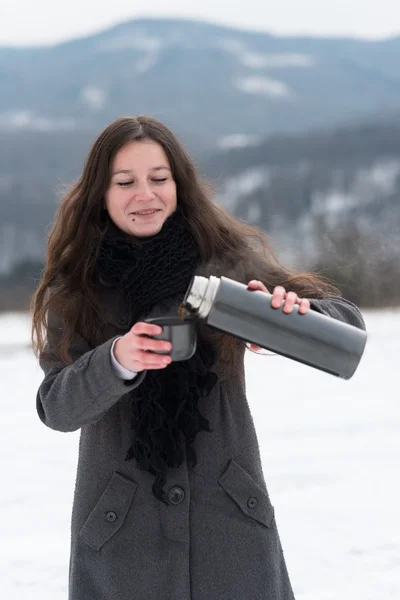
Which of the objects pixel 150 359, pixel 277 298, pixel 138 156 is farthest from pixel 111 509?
pixel 138 156

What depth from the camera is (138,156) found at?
1559 millimetres

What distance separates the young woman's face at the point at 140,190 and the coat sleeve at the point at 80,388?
275 millimetres

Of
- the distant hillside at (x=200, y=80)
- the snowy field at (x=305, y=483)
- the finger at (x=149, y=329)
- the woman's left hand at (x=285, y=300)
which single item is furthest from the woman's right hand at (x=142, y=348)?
the distant hillside at (x=200, y=80)

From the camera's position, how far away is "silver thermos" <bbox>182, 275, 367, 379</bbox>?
1212 millimetres

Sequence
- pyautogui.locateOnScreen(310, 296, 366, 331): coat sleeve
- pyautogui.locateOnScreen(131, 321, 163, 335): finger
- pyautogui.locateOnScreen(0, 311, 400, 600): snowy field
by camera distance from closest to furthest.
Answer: pyautogui.locateOnScreen(131, 321, 163, 335): finger
pyautogui.locateOnScreen(310, 296, 366, 331): coat sleeve
pyautogui.locateOnScreen(0, 311, 400, 600): snowy field

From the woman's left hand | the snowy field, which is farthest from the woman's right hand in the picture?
the snowy field

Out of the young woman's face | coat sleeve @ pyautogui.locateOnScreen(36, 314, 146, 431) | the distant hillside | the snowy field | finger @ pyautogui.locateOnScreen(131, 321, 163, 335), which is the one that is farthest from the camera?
the distant hillside

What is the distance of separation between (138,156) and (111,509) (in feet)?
2.33

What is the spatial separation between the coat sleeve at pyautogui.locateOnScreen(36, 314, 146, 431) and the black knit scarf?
12cm

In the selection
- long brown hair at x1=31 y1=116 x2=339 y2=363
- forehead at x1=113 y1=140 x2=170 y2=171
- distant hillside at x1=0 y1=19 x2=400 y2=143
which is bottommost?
long brown hair at x1=31 y1=116 x2=339 y2=363

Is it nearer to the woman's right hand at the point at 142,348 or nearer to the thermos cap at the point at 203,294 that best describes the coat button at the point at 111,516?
the woman's right hand at the point at 142,348

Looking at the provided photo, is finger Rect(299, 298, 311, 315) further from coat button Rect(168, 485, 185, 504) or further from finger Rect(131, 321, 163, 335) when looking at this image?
coat button Rect(168, 485, 185, 504)

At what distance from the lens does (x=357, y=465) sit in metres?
4.13

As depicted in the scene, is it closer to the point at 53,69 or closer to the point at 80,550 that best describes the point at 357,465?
the point at 80,550
